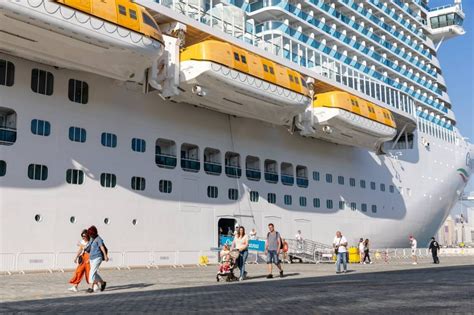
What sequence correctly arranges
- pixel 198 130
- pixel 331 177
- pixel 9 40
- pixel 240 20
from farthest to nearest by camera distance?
pixel 331 177, pixel 240 20, pixel 198 130, pixel 9 40

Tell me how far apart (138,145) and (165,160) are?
58.4 inches

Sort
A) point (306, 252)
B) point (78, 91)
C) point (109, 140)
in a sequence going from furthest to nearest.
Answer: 1. point (306, 252)
2. point (109, 140)
3. point (78, 91)

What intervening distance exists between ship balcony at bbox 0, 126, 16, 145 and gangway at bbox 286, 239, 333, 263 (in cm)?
1475

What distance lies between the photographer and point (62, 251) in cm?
1889

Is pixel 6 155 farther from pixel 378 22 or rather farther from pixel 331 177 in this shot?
pixel 378 22

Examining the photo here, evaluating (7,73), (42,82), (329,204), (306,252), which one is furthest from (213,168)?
(7,73)

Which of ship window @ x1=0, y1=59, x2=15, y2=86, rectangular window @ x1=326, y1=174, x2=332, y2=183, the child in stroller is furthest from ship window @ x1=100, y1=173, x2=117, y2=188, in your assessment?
rectangular window @ x1=326, y1=174, x2=332, y2=183

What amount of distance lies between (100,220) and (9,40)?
279 inches

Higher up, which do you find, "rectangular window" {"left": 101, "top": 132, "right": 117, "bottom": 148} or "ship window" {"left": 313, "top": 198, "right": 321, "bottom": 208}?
"rectangular window" {"left": 101, "top": 132, "right": 117, "bottom": 148}

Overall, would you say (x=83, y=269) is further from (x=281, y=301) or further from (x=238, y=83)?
(x=238, y=83)

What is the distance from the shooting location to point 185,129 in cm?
2411

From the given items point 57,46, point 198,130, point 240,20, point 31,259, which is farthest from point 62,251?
point 240,20

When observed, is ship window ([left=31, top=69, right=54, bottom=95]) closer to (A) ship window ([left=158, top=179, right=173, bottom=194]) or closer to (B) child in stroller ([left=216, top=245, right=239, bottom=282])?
(A) ship window ([left=158, top=179, right=173, bottom=194])

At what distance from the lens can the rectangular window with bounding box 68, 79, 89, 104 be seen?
20219 millimetres
